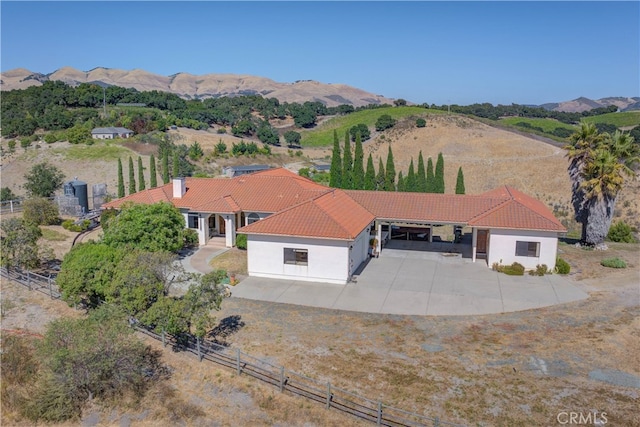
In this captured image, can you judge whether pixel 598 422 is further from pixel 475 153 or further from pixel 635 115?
pixel 635 115

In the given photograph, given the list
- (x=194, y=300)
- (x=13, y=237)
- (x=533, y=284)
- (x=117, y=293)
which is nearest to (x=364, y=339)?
(x=194, y=300)

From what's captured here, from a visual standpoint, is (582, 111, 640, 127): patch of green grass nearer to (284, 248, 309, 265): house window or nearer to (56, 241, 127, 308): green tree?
(284, 248, 309, 265): house window

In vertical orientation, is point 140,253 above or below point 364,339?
above

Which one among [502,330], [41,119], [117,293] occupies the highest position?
[41,119]

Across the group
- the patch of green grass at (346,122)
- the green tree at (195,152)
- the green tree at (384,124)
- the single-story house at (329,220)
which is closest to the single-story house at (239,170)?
the green tree at (195,152)

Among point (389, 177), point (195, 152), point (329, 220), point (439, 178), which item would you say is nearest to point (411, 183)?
point (389, 177)

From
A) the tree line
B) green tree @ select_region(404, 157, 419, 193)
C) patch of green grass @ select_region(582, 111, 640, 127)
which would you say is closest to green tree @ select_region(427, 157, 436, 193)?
the tree line

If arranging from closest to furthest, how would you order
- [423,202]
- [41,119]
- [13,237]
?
[13,237] < [423,202] < [41,119]
